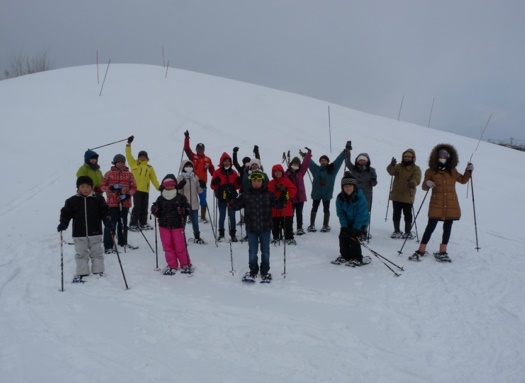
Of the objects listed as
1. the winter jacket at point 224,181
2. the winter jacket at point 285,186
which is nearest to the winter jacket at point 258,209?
the winter jacket at point 285,186

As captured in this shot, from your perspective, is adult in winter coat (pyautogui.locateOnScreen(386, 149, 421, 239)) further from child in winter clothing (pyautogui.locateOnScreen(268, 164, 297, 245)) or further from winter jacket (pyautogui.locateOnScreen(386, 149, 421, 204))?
child in winter clothing (pyautogui.locateOnScreen(268, 164, 297, 245))

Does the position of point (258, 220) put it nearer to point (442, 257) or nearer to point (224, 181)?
point (224, 181)

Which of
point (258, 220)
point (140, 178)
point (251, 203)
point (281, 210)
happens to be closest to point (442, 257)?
point (281, 210)

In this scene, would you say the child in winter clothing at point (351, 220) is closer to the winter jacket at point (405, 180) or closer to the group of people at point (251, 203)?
the group of people at point (251, 203)

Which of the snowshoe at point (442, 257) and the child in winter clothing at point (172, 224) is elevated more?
the child in winter clothing at point (172, 224)

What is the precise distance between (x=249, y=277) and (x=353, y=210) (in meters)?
2.40

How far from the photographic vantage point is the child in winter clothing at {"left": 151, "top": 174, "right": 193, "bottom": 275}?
20.5ft

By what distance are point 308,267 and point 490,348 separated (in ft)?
10.3

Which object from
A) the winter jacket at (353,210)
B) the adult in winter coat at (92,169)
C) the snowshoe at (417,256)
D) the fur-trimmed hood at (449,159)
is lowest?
the snowshoe at (417,256)

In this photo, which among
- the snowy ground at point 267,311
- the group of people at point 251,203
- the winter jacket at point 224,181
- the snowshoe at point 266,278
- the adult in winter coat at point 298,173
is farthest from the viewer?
the adult in winter coat at point 298,173

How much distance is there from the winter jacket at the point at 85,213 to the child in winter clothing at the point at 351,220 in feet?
14.0

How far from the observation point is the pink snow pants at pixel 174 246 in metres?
6.25

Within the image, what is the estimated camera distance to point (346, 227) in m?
6.78

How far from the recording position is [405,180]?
26.3 feet
